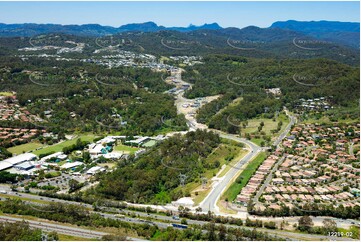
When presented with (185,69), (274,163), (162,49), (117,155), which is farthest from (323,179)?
(162,49)

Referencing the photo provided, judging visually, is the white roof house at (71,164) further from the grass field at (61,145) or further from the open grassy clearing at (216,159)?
the open grassy clearing at (216,159)

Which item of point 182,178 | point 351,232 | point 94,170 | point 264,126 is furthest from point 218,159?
point 351,232

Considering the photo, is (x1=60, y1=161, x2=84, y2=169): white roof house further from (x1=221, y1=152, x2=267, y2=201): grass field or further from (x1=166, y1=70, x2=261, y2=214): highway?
(x1=221, y1=152, x2=267, y2=201): grass field

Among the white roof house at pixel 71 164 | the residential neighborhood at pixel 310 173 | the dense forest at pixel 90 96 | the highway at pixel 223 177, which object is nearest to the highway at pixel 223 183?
the highway at pixel 223 177

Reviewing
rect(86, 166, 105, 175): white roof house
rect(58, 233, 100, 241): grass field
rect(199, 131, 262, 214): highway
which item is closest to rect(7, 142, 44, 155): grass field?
rect(86, 166, 105, 175): white roof house

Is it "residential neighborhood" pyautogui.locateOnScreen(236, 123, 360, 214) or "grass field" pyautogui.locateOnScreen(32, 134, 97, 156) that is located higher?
"residential neighborhood" pyautogui.locateOnScreen(236, 123, 360, 214)

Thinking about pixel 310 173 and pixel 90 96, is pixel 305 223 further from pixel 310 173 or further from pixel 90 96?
pixel 90 96

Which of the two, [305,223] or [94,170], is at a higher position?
[305,223]

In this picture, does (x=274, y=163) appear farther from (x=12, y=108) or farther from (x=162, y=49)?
(x=162, y=49)
